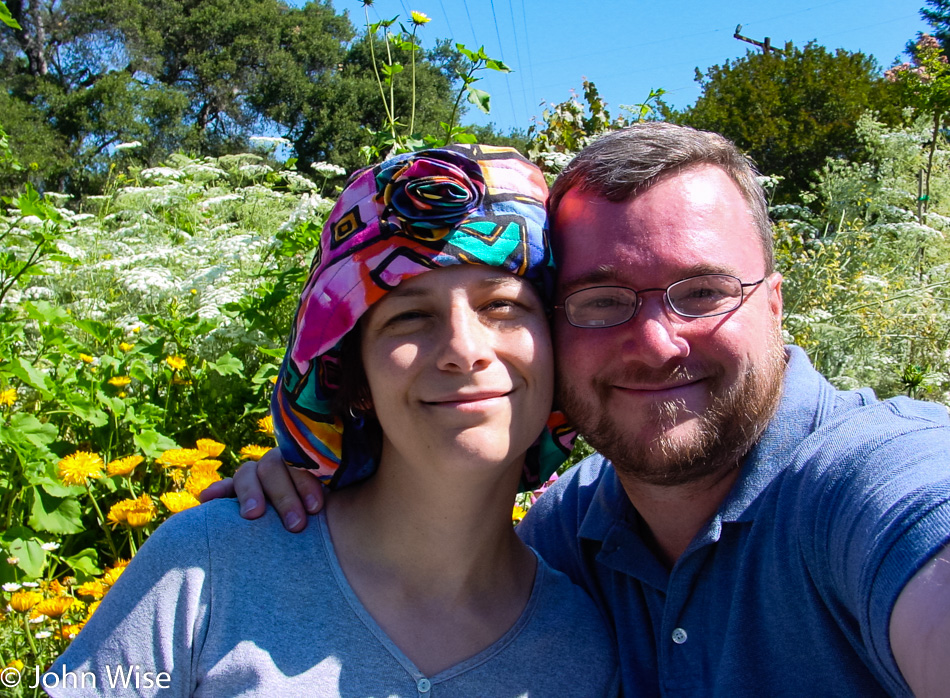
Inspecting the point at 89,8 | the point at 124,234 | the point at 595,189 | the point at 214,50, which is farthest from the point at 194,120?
the point at 595,189

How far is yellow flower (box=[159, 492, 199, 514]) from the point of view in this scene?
2.17 m

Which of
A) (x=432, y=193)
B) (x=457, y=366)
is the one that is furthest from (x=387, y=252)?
(x=457, y=366)

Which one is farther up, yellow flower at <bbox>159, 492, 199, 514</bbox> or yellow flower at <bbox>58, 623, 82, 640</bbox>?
yellow flower at <bbox>159, 492, 199, 514</bbox>

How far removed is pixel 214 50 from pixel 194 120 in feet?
9.31

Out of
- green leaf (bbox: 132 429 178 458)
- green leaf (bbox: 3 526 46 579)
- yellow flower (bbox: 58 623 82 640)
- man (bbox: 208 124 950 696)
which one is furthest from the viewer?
green leaf (bbox: 132 429 178 458)

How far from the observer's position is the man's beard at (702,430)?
→ 5.42 ft

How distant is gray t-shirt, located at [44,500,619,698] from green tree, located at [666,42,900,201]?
14957 millimetres

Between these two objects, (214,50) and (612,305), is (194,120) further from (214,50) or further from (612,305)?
(612,305)

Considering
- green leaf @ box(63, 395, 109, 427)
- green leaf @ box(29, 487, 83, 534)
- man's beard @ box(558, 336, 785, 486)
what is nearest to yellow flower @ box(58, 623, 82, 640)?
green leaf @ box(29, 487, 83, 534)

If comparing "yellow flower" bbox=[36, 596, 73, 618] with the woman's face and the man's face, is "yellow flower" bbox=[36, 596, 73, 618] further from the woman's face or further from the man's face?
the man's face

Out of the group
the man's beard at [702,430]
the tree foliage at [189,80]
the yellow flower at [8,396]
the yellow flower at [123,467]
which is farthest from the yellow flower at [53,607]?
the tree foliage at [189,80]

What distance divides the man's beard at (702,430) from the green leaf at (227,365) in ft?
6.10

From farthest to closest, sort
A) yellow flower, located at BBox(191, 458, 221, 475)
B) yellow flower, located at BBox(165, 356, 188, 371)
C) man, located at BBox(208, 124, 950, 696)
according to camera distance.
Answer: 1. yellow flower, located at BBox(165, 356, 188, 371)
2. yellow flower, located at BBox(191, 458, 221, 475)
3. man, located at BBox(208, 124, 950, 696)

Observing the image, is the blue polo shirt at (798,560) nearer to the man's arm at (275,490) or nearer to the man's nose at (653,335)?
the man's nose at (653,335)
